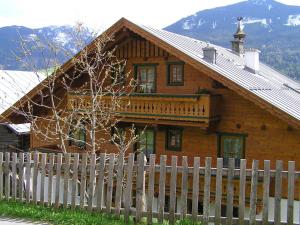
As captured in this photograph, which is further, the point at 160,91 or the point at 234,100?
the point at 160,91

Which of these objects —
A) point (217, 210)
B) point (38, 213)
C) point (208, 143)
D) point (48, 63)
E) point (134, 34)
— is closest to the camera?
point (217, 210)

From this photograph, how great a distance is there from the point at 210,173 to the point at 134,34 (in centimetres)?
1221

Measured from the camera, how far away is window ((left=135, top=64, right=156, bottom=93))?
2000 cm

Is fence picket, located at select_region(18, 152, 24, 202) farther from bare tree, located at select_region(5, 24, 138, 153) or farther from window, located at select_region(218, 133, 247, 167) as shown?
window, located at select_region(218, 133, 247, 167)

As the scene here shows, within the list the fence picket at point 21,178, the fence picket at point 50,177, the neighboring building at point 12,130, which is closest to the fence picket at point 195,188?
the fence picket at point 50,177

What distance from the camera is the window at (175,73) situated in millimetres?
19281

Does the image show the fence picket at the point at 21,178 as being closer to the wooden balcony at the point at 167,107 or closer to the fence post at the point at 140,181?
the fence post at the point at 140,181

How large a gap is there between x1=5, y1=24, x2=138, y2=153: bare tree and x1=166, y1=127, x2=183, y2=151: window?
1.58 meters

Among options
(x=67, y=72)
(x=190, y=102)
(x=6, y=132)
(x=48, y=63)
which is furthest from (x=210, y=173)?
(x=6, y=132)

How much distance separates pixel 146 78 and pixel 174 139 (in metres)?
3.13

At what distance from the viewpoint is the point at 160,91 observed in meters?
19.8

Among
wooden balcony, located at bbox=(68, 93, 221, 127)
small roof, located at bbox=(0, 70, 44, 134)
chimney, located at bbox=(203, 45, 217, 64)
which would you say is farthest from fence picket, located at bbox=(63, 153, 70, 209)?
small roof, located at bbox=(0, 70, 44, 134)

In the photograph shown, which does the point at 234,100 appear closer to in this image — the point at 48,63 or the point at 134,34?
the point at 134,34

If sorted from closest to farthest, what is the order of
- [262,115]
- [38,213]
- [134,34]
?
[38,213] → [262,115] → [134,34]
